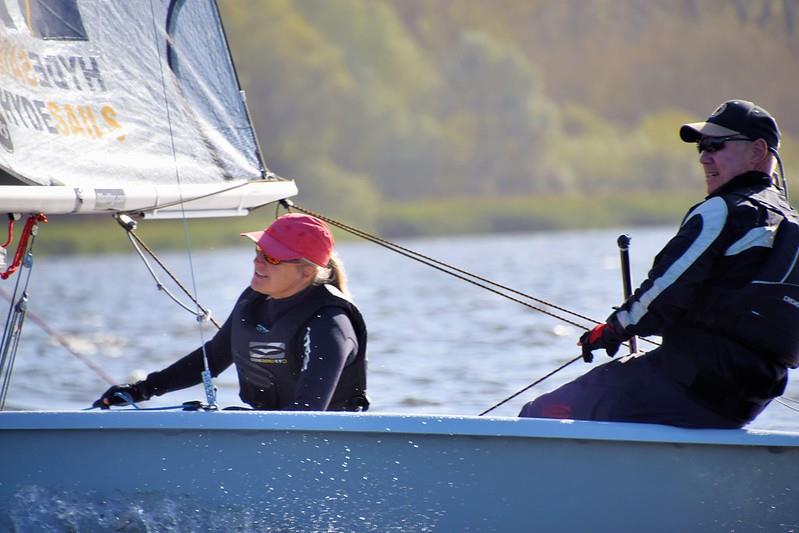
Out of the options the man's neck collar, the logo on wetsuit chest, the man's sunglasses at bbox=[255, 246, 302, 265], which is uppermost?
the man's neck collar

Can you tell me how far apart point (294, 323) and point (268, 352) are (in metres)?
0.11

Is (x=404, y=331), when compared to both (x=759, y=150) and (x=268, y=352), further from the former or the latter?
(x=759, y=150)

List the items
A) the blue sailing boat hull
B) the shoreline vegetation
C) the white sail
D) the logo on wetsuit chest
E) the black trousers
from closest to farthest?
the blue sailing boat hull, the black trousers, the logo on wetsuit chest, the white sail, the shoreline vegetation

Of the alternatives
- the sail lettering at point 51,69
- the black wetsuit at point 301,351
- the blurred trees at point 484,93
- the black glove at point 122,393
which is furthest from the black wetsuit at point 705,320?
the blurred trees at point 484,93

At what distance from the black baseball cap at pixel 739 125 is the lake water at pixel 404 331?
1294mm

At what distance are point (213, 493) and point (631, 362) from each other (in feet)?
3.27

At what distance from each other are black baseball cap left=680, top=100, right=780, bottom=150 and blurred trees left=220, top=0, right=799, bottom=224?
35.4 meters

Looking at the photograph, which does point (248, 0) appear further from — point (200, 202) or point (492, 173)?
point (200, 202)

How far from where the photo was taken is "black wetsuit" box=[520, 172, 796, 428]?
272 cm

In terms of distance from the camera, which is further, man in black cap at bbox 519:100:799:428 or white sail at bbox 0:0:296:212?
white sail at bbox 0:0:296:212

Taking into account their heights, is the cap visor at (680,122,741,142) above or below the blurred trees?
below

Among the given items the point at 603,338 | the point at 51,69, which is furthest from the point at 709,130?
the point at 51,69

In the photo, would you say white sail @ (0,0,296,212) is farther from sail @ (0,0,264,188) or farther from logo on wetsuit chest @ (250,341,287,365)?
logo on wetsuit chest @ (250,341,287,365)

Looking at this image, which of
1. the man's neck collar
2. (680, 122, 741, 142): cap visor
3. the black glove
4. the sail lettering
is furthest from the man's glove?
the sail lettering
